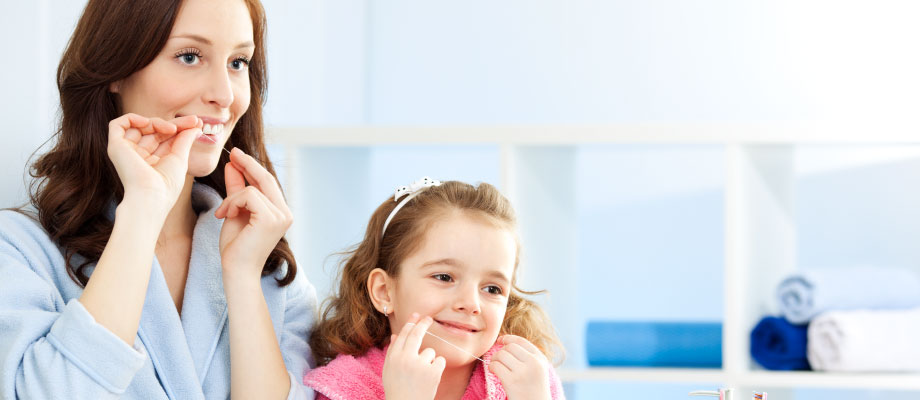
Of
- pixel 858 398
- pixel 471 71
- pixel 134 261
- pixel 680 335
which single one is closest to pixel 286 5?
pixel 471 71

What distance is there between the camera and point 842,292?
1.92m

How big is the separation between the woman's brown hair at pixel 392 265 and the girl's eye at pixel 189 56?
1.19 feet

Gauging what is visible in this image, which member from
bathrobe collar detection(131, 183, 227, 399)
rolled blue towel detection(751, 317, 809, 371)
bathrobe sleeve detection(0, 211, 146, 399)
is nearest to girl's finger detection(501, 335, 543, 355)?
bathrobe collar detection(131, 183, 227, 399)

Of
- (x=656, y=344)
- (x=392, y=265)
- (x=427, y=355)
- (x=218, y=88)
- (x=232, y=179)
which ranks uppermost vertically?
(x=218, y=88)

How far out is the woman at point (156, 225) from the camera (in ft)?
3.36

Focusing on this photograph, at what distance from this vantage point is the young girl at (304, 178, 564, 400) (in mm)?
1212

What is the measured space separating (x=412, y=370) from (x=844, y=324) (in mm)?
1078

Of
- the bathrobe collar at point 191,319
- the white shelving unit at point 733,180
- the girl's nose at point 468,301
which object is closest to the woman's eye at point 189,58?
the bathrobe collar at point 191,319

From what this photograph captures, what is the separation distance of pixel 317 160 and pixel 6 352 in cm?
120

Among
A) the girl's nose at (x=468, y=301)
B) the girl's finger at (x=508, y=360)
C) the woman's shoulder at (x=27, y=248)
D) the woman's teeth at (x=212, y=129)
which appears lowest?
the girl's finger at (x=508, y=360)

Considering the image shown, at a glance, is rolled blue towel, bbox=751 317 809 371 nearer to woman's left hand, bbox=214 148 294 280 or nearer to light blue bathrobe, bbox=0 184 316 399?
light blue bathrobe, bbox=0 184 316 399

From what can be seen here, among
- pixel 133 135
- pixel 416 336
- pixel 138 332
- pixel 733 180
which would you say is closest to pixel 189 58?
pixel 133 135

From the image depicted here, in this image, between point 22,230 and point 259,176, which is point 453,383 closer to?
point 259,176

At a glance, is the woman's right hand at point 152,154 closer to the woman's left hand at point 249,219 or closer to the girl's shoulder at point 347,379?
the woman's left hand at point 249,219
